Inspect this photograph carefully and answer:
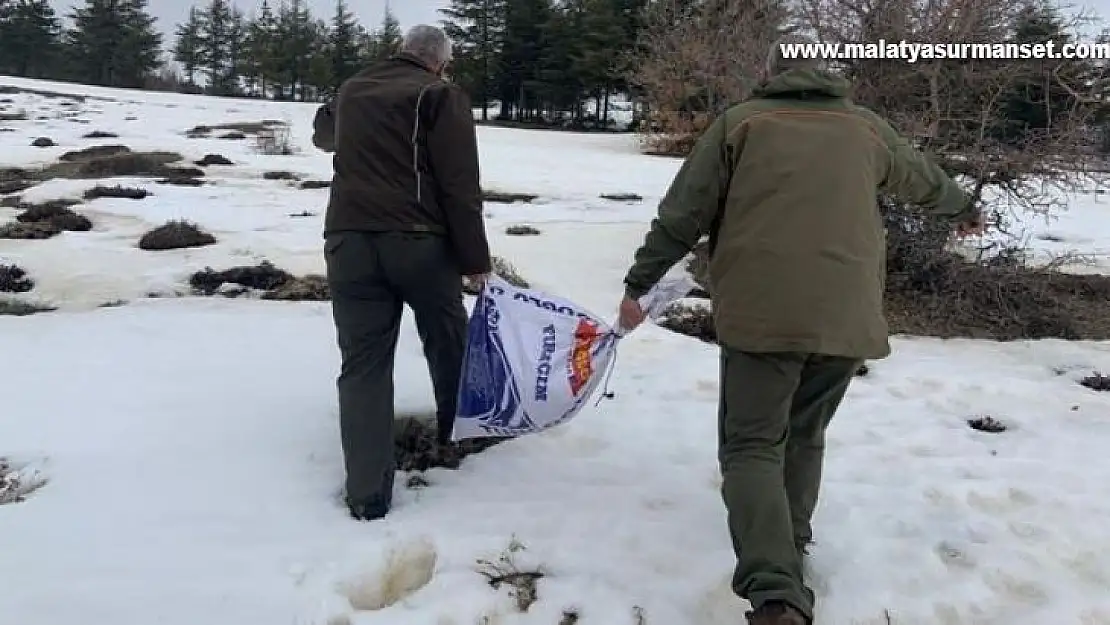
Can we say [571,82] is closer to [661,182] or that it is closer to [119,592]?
[661,182]

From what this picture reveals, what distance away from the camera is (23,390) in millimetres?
4793

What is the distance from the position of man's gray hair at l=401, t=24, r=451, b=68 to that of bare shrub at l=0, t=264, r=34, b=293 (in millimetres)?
5073

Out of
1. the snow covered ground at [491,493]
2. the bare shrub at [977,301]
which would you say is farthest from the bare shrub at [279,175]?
the bare shrub at [977,301]

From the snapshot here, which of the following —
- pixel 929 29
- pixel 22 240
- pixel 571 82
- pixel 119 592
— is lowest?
pixel 119 592

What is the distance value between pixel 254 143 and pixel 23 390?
61.3 ft

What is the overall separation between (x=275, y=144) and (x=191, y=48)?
4790 cm

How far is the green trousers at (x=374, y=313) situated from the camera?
11.7ft

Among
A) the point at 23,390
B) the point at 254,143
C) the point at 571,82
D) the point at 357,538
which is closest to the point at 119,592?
the point at 357,538

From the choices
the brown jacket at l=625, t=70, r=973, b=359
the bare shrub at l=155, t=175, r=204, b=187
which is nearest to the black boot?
the brown jacket at l=625, t=70, r=973, b=359

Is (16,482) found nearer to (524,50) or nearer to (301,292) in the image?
(301,292)

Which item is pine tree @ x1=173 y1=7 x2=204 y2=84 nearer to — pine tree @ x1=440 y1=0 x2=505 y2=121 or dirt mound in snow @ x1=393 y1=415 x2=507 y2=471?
pine tree @ x1=440 y1=0 x2=505 y2=121

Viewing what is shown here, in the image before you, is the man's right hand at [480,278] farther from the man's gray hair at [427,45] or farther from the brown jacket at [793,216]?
the brown jacket at [793,216]

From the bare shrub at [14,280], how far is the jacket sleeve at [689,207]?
6103mm

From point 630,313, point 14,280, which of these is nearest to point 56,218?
point 14,280
